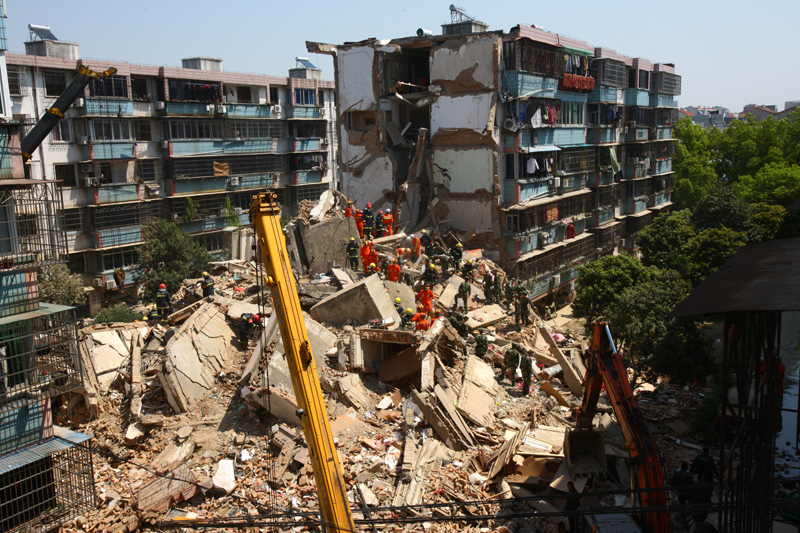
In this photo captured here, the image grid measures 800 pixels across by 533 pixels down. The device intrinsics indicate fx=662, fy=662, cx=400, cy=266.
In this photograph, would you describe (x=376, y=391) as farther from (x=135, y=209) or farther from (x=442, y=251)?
(x=135, y=209)

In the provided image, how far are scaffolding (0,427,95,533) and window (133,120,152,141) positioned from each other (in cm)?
2369

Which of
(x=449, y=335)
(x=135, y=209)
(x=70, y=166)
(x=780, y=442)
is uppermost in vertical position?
(x=70, y=166)

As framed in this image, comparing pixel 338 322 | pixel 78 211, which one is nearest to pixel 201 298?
pixel 338 322

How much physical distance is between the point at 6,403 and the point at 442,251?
17.9 metres

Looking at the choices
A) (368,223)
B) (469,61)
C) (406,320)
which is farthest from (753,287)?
(469,61)

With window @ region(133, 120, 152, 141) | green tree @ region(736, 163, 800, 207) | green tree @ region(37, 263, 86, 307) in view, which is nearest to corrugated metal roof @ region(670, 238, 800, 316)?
green tree @ region(37, 263, 86, 307)

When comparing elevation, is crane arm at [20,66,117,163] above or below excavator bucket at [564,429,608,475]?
above

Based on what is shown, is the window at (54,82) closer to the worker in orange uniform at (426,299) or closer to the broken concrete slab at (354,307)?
the broken concrete slab at (354,307)

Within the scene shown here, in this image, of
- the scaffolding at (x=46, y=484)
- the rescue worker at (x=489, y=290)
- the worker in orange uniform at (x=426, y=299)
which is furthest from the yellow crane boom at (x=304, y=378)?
the rescue worker at (x=489, y=290)

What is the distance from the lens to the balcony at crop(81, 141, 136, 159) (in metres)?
31.6

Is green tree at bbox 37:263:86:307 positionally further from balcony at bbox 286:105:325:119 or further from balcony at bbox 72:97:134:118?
balcony at bbox 286:105:325:119

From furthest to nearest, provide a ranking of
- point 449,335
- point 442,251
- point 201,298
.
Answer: point 442,251 < point 201,298 < point 449,335

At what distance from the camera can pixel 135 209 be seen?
33969mm

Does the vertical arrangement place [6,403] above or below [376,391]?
above
